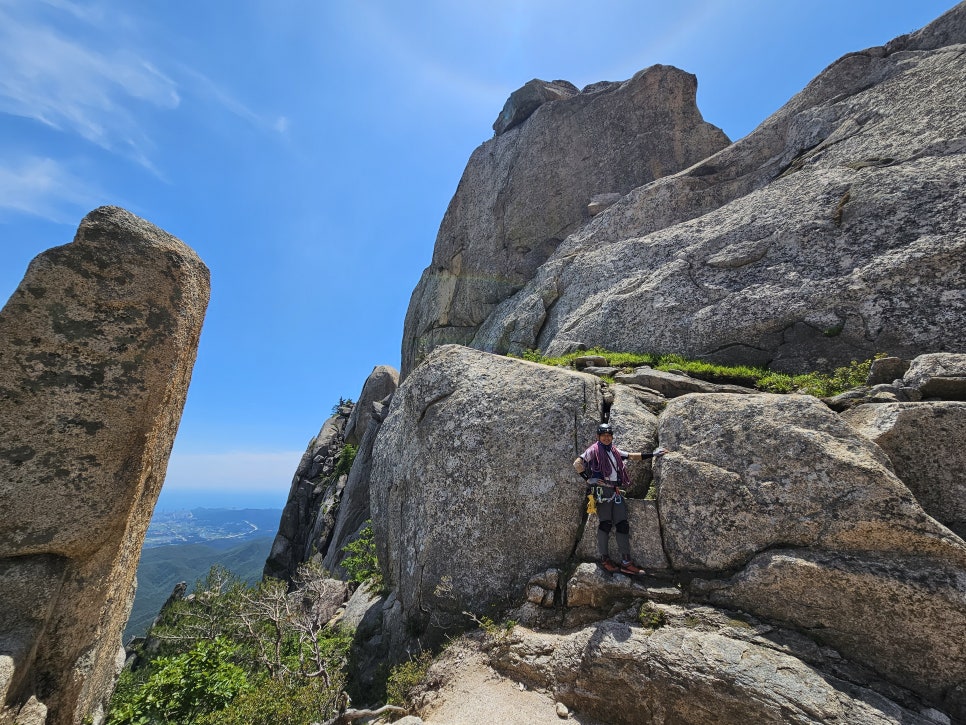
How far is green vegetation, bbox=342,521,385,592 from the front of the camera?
16584 millimetres

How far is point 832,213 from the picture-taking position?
57.4ft

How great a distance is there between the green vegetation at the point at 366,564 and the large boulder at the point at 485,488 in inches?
92.5

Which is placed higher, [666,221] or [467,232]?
[467,232]

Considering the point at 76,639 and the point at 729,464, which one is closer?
the point at 76,639

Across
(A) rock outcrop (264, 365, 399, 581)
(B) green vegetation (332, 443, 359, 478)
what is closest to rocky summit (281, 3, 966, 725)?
(A) rock outcrop (264, 365, 399, 581)

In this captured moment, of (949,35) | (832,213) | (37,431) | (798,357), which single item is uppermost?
(949,35)

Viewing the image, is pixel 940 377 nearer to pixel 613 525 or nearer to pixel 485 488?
pixel 613 525

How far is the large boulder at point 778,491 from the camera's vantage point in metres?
7.79

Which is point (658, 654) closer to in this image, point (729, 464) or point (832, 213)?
point (729, 464)

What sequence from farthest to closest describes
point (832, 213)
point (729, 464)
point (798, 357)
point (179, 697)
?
point (832, 213) < point (798, 357) < point (729, 464) < point (179, 697)

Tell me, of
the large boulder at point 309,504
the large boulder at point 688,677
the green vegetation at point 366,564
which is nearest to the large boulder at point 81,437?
the large boulder at point 688,677

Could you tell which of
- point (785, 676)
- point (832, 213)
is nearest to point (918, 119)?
point (832, 213)

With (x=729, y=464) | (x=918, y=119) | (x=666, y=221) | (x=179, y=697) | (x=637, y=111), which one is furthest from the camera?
(x=637, y=111)

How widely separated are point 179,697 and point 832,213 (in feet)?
80.2
